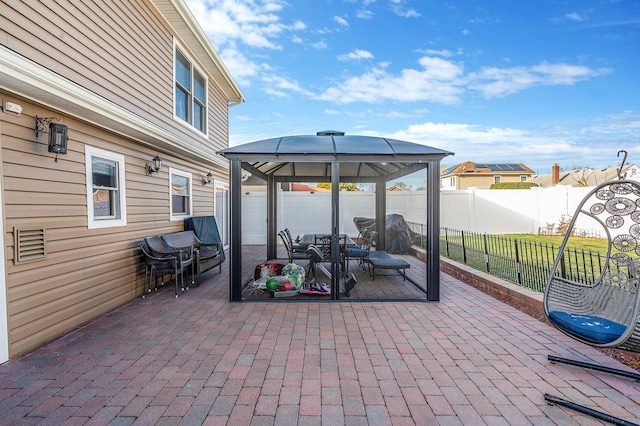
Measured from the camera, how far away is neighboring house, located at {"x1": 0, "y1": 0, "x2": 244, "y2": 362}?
285cm

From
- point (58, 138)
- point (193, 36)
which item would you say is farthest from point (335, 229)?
point (193, 36)

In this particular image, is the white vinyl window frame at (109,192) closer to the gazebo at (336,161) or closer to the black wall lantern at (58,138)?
the black wall lantern at (58,138)

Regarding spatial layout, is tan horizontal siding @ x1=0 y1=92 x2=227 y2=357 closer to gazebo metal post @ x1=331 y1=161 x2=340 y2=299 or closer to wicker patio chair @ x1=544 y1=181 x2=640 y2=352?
gazebo metal post @ x1=331 y1=161 x2=340 y2=299

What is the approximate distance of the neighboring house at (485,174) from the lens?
28.7 metres

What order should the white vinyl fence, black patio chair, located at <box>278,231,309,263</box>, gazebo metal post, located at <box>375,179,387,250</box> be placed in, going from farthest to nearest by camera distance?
the white vinyl fence
black patio chair, located at <box>278,231,309,263</box>
gazebo metal post, located at <box>375,179,387,250</box>

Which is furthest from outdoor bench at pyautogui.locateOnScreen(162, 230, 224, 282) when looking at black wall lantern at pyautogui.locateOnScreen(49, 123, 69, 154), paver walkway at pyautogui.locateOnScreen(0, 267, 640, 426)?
black wall lantern at pyautogui.locateOnScreen(49, 123, 69, 154)

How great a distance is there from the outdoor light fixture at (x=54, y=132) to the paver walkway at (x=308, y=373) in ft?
6.56

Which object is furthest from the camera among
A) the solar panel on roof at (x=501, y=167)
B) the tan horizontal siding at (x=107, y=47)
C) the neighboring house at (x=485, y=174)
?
the solar panel on roof at (x=501, y=167)

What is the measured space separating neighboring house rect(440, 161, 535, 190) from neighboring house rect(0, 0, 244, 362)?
27508 millimetres

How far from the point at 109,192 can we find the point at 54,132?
1334mm

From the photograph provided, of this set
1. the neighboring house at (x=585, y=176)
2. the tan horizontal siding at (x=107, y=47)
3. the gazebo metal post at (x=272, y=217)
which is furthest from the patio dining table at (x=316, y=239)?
the neighboring house at (x=585, y=176)

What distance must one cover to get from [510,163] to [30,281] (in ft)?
119

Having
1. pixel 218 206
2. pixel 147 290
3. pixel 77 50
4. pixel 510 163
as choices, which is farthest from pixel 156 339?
pixel 510 163

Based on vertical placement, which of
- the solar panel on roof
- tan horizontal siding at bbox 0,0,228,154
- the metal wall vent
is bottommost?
the metal wall vent
